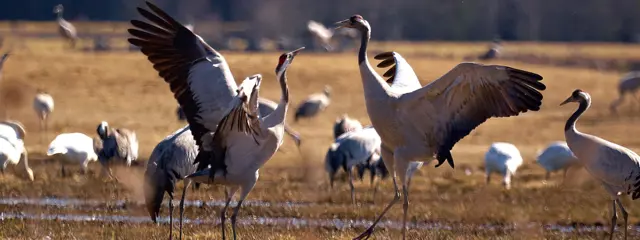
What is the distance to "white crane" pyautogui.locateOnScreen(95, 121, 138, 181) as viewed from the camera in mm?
12250

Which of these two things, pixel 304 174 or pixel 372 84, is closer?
pixel 372 84

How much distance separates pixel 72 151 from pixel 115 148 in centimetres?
98

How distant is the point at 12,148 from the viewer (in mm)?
12250

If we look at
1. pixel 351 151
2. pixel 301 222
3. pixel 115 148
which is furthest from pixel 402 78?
pixel 115 148

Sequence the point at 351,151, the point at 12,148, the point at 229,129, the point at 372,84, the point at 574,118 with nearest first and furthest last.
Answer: the point at 229,129, the point at 372,84, the point at 574,118, the point at 12,148, the point at 351,151

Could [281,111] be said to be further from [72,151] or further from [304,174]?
[72,151]

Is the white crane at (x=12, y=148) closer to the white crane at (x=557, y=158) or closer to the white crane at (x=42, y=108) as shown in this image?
the white crane at (x=42, y=108)

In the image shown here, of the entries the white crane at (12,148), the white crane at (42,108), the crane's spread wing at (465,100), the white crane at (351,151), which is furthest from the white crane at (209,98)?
the white crane at (42,108)

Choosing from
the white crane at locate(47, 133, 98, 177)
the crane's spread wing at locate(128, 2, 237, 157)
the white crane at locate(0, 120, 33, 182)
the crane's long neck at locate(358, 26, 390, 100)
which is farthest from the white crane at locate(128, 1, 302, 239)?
the white crane at locate(47, 133, 98, 177)

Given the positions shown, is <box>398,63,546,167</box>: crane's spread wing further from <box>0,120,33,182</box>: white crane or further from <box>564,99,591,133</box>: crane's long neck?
<box>0,120,33,182</box>: white crane

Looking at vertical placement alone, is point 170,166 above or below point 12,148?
above

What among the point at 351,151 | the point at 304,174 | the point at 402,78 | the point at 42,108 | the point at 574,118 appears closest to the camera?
the point at 402,78

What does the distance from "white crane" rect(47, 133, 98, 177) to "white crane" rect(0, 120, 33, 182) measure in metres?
0.28

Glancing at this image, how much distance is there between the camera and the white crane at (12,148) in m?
12.0
